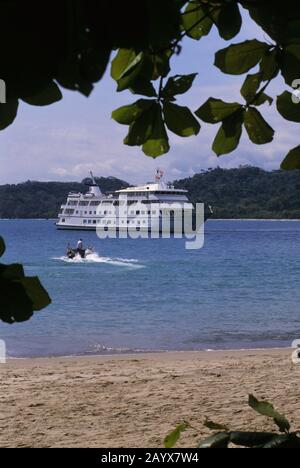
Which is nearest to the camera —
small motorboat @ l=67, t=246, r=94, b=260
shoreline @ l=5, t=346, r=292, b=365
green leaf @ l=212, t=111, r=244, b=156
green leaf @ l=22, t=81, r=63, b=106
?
green leaf @ l=22, t=81, r=63, b=106

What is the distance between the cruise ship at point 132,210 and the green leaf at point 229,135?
179 feet

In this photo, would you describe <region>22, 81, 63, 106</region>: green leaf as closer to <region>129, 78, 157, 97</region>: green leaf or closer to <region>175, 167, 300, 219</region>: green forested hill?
<region>129, 78, 157, 97</region>: green leaf

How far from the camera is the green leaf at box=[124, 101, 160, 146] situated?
787 mm

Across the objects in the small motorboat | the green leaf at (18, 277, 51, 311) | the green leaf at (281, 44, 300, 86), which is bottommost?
the small motorboat

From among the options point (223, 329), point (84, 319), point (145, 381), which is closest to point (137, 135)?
point (145, 381)

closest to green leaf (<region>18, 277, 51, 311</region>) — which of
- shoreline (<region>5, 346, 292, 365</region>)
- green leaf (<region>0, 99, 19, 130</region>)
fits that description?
green leaf (<region>0, 99, 19, 130</region>)

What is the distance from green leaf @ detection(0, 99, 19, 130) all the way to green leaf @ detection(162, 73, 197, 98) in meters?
0.27

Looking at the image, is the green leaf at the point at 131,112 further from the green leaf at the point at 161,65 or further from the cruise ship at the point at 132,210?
the cruise ship at the point at 132,210

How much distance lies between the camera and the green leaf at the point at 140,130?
787mm

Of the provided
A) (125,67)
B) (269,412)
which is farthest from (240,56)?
(269,412)

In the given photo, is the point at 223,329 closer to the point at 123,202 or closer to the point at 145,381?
the point at 145,381

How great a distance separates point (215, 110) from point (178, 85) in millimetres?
66
